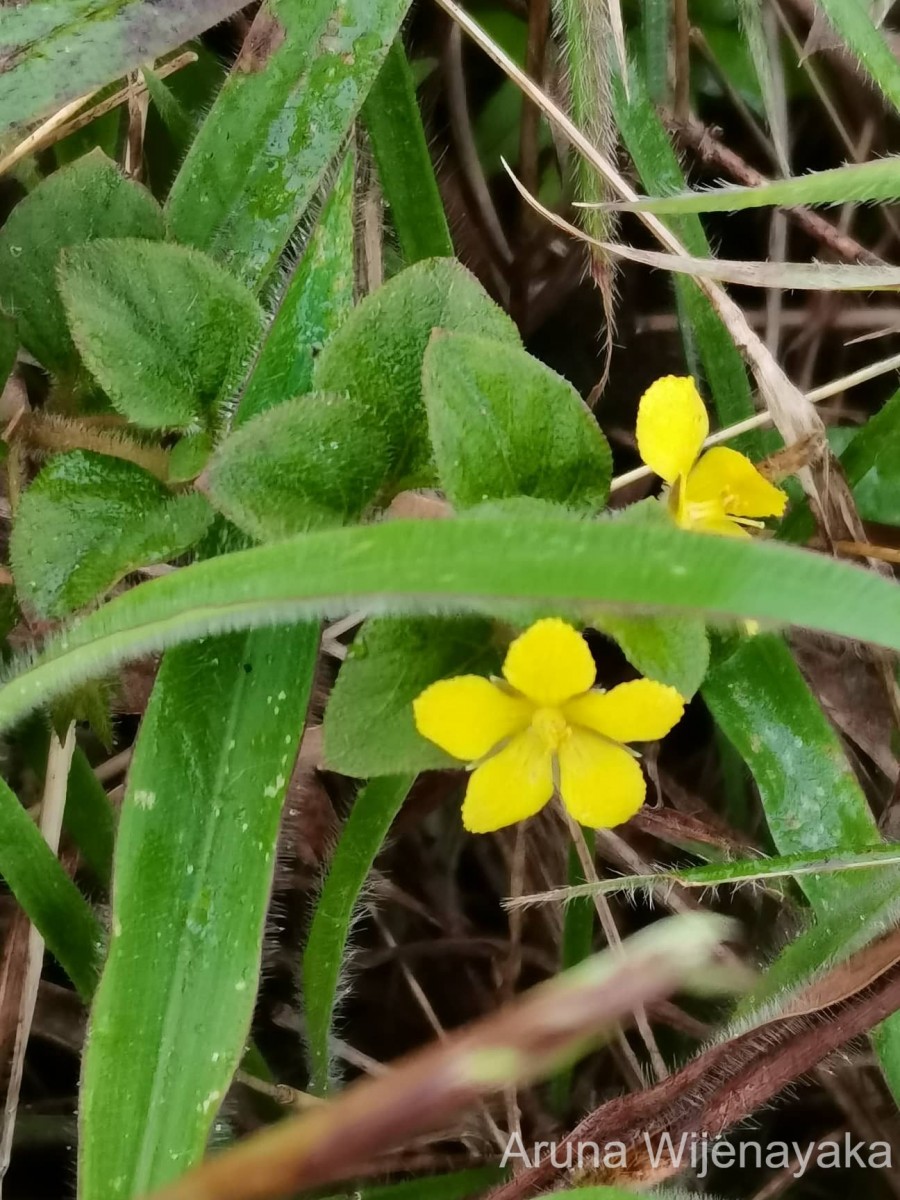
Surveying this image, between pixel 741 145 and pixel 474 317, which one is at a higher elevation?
pixel 474 317

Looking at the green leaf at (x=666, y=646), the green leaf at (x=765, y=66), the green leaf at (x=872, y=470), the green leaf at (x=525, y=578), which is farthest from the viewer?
the green leaf at (x=765, y=66)

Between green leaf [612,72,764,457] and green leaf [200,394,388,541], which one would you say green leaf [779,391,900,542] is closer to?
green leaf [612,72,764,457]

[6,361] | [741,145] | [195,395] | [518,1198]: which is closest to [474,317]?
[195,395]

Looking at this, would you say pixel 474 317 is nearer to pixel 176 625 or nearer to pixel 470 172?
pixel 176 625

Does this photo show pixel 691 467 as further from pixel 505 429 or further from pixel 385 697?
pixel 385 697

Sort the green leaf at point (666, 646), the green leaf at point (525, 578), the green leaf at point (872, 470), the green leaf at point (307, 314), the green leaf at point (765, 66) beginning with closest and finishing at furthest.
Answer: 1. the green leaf at point (525, 578)
2. the green leaf at point (666, 646)
3. the green leaf at point (307, 314)
4. the green leaf at point (872, 470)
5. the green leaf at point (765, 66)

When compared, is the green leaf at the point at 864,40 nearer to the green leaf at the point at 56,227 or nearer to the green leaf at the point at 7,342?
the green leaf at the point at 56,227

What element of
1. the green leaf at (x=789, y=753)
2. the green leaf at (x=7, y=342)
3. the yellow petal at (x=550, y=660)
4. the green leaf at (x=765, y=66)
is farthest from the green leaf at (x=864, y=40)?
the green leaf at (x=7, y=342)
